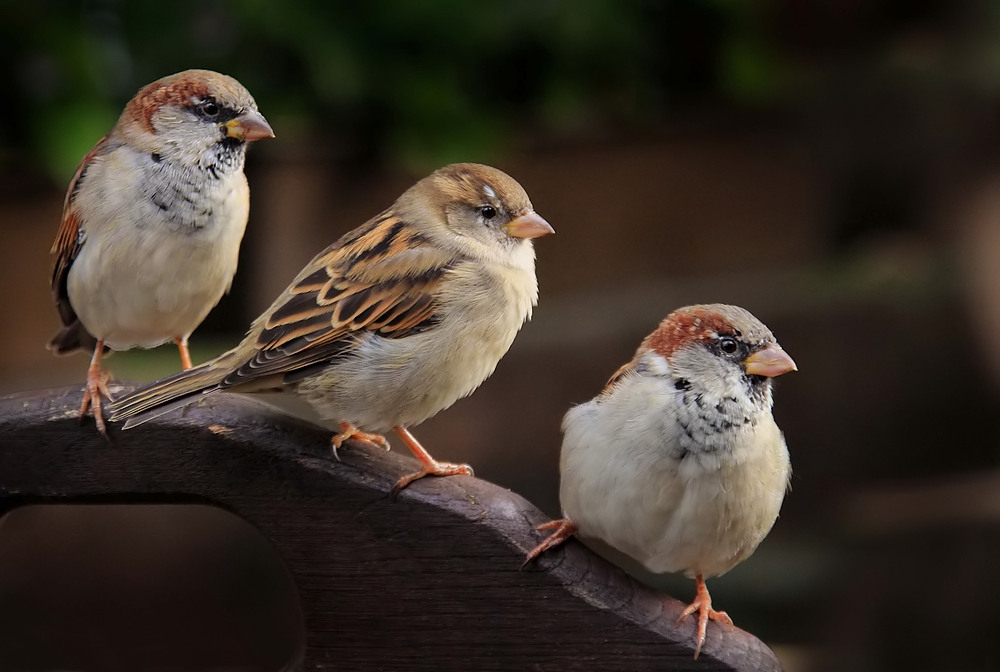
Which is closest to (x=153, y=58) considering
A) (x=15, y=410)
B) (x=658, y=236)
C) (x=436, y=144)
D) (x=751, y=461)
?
(x=436, y=144)

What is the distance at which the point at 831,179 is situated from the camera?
4.08 metres

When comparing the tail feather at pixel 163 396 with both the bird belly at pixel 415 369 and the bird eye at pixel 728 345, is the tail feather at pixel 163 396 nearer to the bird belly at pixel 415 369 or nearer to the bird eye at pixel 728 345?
the bird belly at pixel 415 369

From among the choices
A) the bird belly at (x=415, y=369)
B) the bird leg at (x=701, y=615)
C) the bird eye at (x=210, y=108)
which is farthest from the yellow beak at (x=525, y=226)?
the bird leg at (x=701, y=615)

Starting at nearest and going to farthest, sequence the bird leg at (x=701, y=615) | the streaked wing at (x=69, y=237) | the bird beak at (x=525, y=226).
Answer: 1. the bird leg at (x=701, y=615)
2. the bird beak at (x=525, y=226)
3. the streaked wing at (x=69, y=237)

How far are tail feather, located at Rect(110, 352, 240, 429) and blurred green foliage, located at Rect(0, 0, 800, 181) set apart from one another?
2.00 meters

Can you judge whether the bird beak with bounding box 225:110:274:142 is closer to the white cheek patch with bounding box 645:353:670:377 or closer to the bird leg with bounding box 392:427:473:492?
the bird leg with bounding box 392:427:473:492

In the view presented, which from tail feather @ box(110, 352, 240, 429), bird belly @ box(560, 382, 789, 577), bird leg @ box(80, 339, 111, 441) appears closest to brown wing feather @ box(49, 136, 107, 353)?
bird leg @ box(80, 339, 111, 441)

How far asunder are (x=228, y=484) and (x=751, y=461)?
0.68 meters

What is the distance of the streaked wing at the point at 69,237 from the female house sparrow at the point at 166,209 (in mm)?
13

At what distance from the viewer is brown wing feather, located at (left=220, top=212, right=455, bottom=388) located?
1621 millimetres

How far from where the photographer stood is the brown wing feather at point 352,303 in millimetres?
1621

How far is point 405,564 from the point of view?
1394 millimetres

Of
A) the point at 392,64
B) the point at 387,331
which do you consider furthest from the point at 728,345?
the point at 392,64

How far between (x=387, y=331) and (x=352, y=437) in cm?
17
